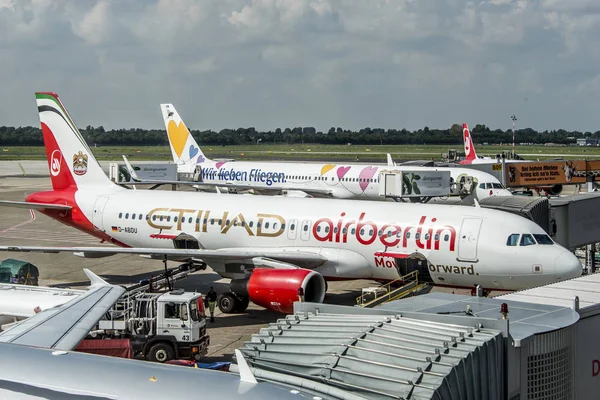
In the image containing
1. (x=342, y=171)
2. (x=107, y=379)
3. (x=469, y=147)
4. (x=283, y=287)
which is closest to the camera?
(x=107, y=379)

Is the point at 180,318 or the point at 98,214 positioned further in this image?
the point at 98,214

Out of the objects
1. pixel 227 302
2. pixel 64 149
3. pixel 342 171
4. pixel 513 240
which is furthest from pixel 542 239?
pixel 342 171

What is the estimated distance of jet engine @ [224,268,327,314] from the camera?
25.2 meters

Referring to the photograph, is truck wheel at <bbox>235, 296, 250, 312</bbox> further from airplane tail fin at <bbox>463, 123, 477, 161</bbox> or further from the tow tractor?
airplane tail fin at <bbox>463, 123, 477, 161</bbox>

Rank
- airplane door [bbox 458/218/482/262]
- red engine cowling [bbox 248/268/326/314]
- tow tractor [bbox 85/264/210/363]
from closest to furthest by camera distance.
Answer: tow tractor [bbox 85/264/210/363] → red engine cowling [bbox 248/268/326/314] → airplane door [bbox 458/218/482/262]

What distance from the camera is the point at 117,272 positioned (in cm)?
3634

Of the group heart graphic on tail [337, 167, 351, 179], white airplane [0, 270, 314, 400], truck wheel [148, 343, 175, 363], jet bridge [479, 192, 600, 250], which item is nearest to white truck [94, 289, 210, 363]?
truck wheel [148, 343, 175, 363]

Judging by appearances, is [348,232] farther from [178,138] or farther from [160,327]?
[178,138]

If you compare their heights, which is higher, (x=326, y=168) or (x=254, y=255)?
(x=326, y=168)

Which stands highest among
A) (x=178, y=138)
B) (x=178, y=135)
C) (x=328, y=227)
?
(x=178, y=135)

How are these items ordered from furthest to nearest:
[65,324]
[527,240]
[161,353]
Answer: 1. [527,240]
2. [161,353]
3. [65,324]

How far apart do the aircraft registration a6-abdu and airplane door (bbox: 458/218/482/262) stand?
1.3 inches

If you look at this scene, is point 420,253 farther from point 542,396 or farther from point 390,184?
point 390,184

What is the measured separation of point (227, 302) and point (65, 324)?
12317 mm
